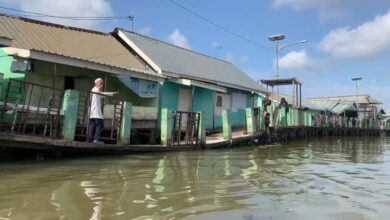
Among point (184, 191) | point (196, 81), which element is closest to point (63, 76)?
point (196, 81)

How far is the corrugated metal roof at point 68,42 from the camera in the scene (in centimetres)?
1514

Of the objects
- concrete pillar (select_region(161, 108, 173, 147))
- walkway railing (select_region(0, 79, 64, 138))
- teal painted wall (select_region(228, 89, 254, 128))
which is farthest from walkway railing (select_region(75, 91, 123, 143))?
teal painted wall (select_region(228, 89, 254, 128))

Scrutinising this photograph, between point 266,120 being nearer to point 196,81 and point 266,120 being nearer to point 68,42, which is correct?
point 196,81

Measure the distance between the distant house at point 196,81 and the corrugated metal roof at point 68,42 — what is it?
962mm

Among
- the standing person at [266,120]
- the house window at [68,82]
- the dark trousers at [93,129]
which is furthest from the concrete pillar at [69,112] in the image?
the standing person at [266,120]

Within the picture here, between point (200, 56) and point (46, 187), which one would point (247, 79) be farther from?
point (46, 187)

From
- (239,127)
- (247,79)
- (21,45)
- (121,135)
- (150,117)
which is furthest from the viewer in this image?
(247,79)

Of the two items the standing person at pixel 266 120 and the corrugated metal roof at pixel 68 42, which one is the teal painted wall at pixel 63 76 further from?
the standing person at pixel 266 120

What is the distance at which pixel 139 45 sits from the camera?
2066 centimetres

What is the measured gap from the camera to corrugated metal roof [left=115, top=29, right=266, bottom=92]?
2059 centimetres

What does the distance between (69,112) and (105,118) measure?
8.81 ft

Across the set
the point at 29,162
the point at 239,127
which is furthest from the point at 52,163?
the point at 239,127

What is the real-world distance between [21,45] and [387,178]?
36.7 ft

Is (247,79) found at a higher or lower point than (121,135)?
higher
